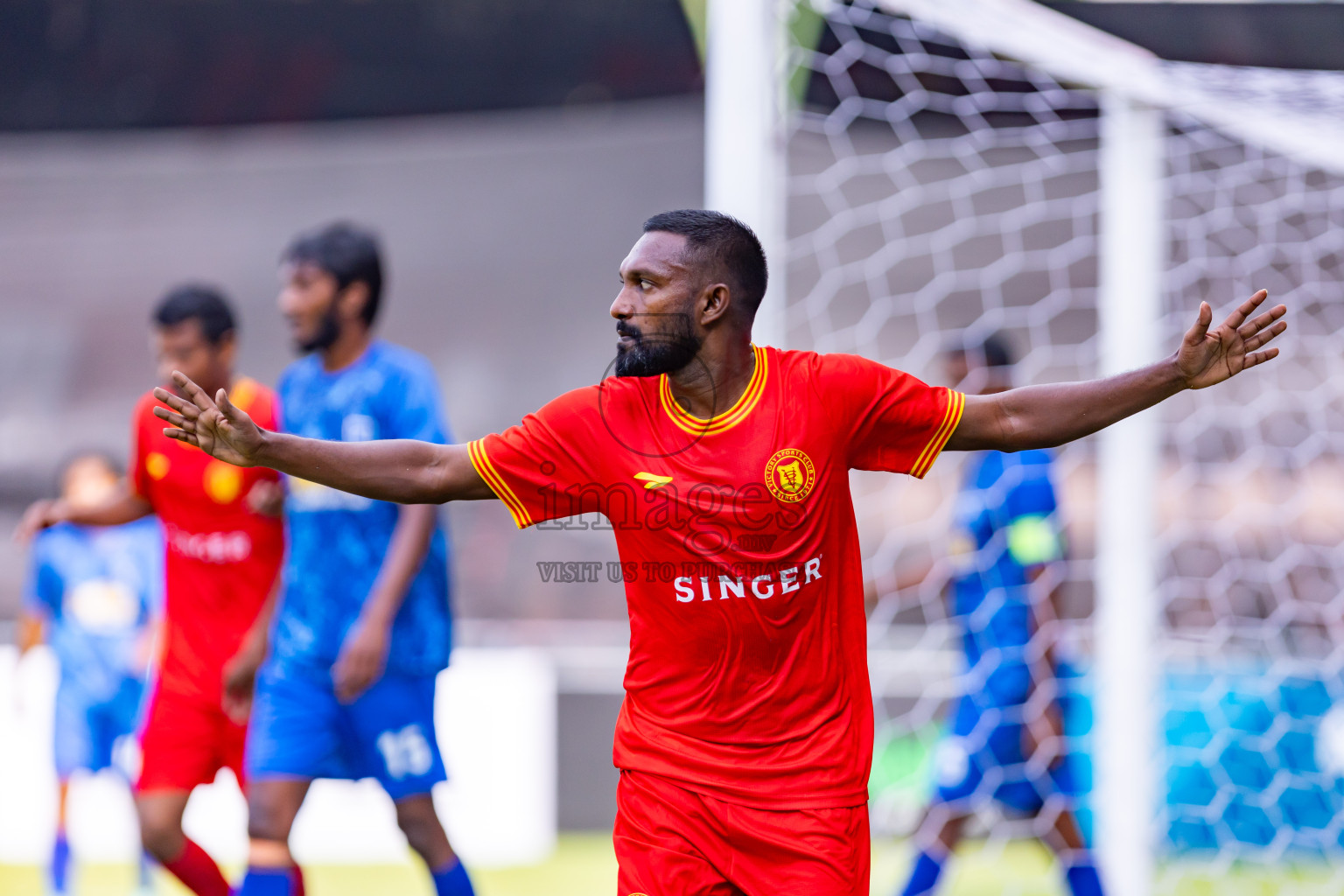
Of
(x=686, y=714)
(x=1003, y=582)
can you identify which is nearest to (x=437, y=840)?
(x=686, y=714)

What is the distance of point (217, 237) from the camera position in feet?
37.4

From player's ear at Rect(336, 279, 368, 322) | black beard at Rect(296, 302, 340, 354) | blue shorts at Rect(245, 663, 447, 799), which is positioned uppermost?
player's ear at Rect(336, 279, 368, 322)

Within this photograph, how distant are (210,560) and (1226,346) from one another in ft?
9.59

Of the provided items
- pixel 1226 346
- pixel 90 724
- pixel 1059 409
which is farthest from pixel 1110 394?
pixel 90 724

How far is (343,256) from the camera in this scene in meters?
3.60

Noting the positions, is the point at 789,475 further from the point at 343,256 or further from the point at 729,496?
the point at 343,256

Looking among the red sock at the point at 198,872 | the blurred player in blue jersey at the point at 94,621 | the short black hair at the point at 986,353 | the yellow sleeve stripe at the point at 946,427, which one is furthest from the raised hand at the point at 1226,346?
the blurred player in blue jersey at the point at 94,621

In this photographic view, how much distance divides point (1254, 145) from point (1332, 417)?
12.8ft

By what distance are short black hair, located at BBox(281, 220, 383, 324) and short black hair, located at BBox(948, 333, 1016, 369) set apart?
7.06 ft

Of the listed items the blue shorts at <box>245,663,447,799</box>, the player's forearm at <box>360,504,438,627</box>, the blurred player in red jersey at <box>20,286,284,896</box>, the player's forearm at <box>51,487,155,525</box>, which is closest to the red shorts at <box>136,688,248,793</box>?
the blurred player in red jersey at <box>20,286,284,896</box>

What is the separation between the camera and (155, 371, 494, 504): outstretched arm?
85.7 inches

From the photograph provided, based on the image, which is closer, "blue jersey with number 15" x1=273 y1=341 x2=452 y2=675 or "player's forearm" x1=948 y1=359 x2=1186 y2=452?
"player's forearm" x1=948 y1=359 x2=1186 y2=452

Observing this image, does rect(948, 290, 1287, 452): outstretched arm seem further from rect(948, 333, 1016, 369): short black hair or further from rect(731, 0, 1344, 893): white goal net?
rect(948, 333, 1016, 369): short black hair

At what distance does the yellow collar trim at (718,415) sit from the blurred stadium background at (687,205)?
4.72 feet
